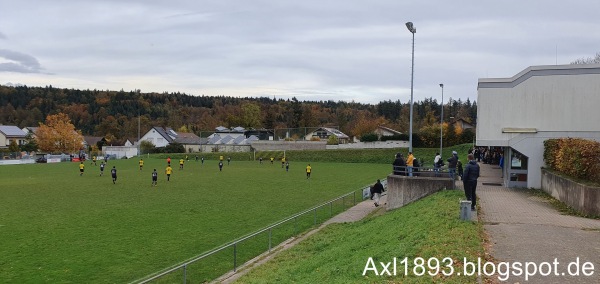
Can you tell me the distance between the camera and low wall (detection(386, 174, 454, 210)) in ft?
64.8

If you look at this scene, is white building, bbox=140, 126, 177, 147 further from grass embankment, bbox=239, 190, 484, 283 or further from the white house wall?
grass embankment, bbox=239, 190, 484, 283

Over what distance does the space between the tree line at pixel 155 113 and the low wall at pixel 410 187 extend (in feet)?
347

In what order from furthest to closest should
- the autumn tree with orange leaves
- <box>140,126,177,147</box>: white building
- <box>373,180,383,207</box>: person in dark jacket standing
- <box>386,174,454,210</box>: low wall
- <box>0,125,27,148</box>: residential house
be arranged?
1. <box>140,126,177,147</box>: white building
2. <box>0,125,27,148</box>: residential house
3. the autumn tree with orange leaves
4. <box>373,180,383,207</box>: person in dark jacket standing
5. <box>386,174,454,210</box>: low wall

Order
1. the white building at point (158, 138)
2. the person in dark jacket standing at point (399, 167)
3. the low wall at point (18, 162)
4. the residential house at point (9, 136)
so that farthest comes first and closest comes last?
the white building at point (158, 138) < the residential house at point (9, 136) < the low wall at point (18, 162) < the person in dark jacket standing at point (399, 167)

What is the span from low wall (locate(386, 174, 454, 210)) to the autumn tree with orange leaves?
86.9m

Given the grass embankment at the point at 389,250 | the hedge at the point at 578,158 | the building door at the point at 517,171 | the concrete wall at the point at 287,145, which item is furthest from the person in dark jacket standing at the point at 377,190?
the concrete wall at the point at 287,145

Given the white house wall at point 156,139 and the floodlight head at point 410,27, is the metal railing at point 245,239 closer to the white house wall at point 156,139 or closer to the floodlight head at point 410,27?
the floodlight head at point 410,27

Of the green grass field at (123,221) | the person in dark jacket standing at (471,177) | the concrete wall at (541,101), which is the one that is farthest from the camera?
the concrete wall at (541,101)

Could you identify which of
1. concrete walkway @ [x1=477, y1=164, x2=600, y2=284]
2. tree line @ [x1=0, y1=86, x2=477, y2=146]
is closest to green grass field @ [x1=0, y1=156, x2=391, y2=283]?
concrete walkway @ [x1=477, y1=164, x2=600, y2=284]

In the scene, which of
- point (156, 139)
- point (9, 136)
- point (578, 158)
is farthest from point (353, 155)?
point (9, 136)

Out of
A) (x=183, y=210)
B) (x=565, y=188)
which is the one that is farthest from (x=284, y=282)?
(x=183, y=210)

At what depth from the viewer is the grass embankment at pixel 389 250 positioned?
8891 mm

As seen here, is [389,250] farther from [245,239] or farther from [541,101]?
[541,101]

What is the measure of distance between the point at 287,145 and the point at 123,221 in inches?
2769
